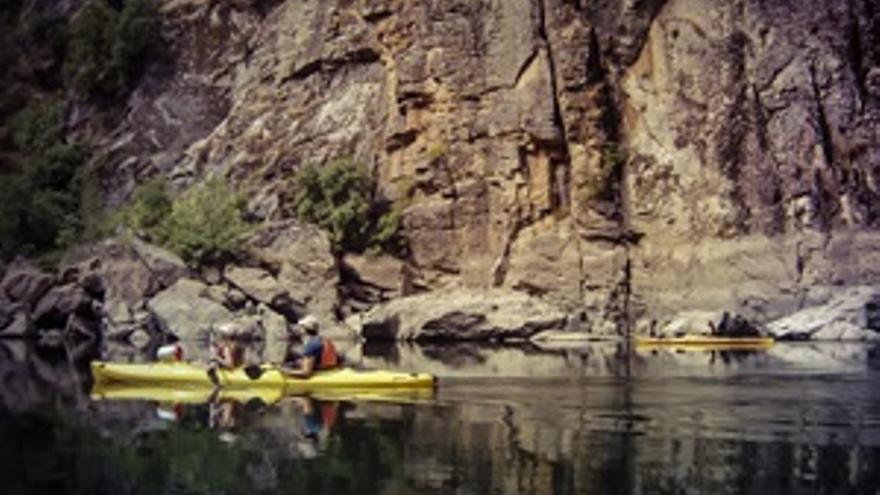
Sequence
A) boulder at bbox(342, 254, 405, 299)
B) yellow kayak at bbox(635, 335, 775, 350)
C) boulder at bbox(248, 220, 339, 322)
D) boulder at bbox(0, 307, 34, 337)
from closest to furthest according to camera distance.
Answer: yellow kayak at bbox(635, 335, 775, 350)
boulder at bbox(248, 220, 339, 322)
boulder at bbox(0, 307, 34, 337)
boulder at bbox(342, 254, 405, 299)

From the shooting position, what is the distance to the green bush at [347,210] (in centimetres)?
4906

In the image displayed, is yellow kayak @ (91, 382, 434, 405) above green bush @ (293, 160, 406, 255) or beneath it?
beneath

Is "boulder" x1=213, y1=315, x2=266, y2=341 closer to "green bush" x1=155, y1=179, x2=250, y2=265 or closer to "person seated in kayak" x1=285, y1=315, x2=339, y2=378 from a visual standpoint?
"green bush" x1=155, y1=179, x2=250, y2=265

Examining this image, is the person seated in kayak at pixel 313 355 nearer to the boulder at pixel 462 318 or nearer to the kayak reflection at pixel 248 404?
the kayak reflection at pixel 248 404

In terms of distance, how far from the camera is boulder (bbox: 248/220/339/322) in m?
46.2

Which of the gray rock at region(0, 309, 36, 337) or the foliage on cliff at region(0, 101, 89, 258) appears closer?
the gray rock at region(0, 309, 36, 337)

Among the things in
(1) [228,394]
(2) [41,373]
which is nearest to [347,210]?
(2) [41,373]

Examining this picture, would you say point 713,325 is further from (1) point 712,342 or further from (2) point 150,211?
(2) point 150,211

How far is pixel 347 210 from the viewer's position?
160ft

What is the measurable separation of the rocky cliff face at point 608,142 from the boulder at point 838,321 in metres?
1.43

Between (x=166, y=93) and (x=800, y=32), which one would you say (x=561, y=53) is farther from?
(x=166, y=93)

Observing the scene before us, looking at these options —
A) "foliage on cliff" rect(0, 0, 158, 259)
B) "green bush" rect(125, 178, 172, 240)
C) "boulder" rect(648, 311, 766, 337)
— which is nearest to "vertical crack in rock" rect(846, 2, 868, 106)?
"boulder" rect(648, 311, 766, 337)

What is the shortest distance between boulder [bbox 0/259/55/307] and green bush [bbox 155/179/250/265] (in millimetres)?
4699

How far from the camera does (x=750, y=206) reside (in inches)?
1828
